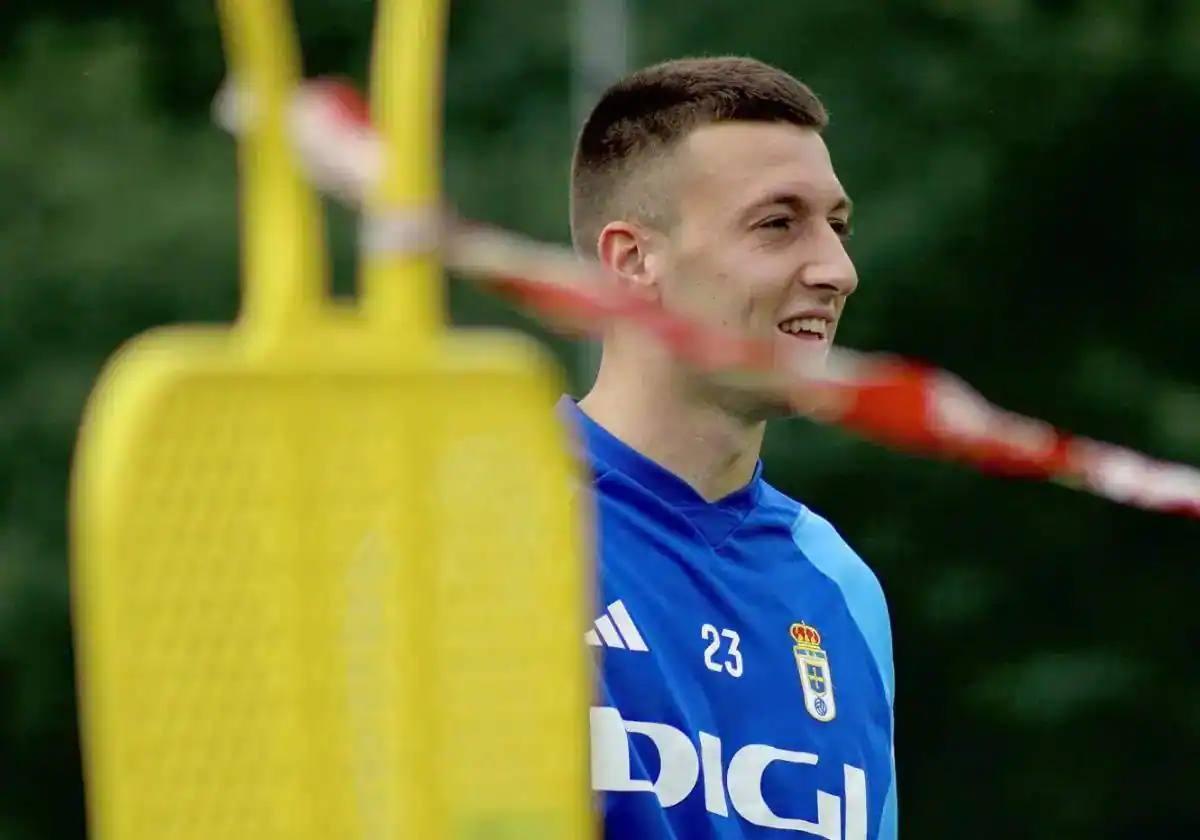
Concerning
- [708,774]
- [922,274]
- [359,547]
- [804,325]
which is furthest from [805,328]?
[922,274]

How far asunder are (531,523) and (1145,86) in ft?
22.7

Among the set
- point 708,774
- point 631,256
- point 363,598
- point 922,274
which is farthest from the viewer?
point 922,274

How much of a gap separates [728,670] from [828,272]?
43 cm

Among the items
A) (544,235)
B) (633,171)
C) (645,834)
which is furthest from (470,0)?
(645,834)

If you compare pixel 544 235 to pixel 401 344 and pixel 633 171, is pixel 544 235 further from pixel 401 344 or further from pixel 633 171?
pixel 401 344

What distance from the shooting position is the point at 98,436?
1044 millimetres

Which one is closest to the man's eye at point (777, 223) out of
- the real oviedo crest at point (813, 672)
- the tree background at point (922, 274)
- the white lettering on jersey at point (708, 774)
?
the real oviedo crest at point (813, 672)

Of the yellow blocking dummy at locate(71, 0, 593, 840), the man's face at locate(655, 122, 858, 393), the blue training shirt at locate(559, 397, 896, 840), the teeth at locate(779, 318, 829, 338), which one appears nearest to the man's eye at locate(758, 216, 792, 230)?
the man's face at locate(655, 122, 858, 393)

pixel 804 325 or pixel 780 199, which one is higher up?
pixel 780 199

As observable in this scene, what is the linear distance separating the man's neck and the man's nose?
163mm

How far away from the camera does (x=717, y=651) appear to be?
246cm

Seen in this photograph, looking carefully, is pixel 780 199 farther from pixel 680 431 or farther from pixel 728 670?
pixel 728 670

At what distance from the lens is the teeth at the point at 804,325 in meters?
2.58

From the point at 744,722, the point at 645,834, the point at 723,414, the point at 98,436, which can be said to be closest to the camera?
the point at 98,436
